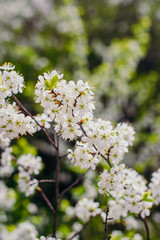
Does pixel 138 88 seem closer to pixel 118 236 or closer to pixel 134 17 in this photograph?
pixel 134 17

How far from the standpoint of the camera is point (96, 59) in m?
6.55

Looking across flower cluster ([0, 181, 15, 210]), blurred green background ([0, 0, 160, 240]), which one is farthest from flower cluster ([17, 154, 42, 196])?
flower cluster ([0, 181, 15, 210])

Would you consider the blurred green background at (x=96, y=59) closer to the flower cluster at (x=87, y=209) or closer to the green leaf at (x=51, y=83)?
the flower cluster at (x=87, y=209)

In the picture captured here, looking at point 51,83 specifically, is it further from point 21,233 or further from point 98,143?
point 21,233

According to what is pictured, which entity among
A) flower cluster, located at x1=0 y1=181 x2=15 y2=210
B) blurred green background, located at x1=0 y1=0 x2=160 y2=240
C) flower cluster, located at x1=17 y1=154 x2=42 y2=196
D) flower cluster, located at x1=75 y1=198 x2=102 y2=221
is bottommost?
flower cluster, located at x1=75 y1=198 x2=102 y2=221

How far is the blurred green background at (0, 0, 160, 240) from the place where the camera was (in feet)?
14.8

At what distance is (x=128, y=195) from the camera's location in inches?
61.5

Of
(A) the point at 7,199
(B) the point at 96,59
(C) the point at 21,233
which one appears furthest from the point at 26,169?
(B) the point at 96,59

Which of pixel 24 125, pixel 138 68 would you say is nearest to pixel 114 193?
pixel 24 125

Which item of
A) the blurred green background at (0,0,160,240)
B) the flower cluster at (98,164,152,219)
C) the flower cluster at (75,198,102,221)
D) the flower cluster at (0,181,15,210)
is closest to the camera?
the flower cluster at (98,164,152,219)

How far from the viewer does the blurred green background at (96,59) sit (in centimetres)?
451

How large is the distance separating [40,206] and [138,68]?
167 inches

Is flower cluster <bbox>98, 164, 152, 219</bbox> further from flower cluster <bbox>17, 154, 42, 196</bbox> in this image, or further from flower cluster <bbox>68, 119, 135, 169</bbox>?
flower cluster <bbox>17, 154, 42, 196</bbox>

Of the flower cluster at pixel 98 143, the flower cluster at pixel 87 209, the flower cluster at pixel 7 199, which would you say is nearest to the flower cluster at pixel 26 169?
the flower cluster at pixel 87 209
